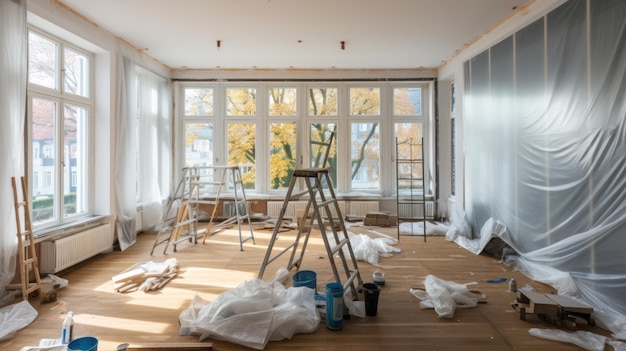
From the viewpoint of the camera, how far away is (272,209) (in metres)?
6.92

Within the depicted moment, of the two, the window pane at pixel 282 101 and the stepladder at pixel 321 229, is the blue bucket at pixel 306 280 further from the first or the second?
the window pane at pixel 282 101

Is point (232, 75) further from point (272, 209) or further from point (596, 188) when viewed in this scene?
point (596, 188)

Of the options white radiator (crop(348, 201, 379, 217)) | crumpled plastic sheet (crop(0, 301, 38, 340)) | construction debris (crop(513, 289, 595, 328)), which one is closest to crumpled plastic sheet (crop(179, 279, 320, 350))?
crumpled plastic sheet (crop(0, 301, 38, 340))

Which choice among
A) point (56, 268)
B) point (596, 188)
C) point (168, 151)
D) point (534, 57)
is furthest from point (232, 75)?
point (596, 188)

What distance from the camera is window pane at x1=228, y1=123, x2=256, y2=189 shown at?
7188 mm

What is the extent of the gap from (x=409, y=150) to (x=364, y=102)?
1.42 m

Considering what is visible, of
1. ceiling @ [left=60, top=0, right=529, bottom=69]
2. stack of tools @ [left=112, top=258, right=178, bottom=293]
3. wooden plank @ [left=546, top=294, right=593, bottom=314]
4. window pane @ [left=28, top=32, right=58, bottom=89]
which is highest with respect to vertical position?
ceiling @ [left=60, top=0, right=529, bottom=69]

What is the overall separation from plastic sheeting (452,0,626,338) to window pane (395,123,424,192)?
2.21 m

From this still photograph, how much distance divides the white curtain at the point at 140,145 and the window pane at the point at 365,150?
12.8ft

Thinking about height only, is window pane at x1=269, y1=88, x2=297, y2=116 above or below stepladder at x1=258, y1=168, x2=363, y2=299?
above

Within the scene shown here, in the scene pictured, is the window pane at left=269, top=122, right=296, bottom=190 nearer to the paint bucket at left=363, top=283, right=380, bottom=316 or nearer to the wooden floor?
the wooden floor

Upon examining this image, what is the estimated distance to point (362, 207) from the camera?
22.7 ft

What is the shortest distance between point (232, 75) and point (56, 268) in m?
4.73

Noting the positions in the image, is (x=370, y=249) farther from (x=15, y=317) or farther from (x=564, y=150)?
(x=15, y=317)
